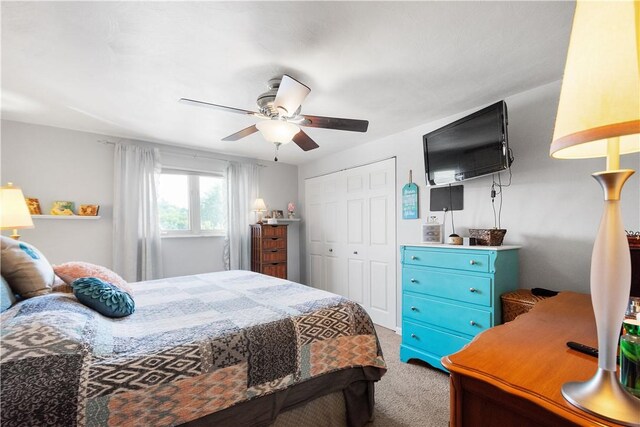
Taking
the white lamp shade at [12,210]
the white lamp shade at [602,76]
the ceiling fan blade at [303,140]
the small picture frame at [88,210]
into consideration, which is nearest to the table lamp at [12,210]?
the white lamp shade at [12,210]

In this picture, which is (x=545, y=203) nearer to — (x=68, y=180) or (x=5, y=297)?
(x=5, y=297)

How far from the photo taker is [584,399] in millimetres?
634

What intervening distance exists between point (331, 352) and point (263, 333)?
18.0 inches

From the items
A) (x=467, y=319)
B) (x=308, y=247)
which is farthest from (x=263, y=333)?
(x=308, y=247)

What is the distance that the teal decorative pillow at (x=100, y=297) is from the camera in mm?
1559

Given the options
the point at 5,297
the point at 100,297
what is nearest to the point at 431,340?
the point at 100,297

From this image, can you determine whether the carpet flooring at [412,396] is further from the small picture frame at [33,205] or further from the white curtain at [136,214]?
the small picture frame at [33,205]

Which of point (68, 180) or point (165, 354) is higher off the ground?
point (68, 180)

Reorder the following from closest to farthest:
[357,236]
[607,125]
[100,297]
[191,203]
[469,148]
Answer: [607,125]
[100,297]
[469,148]
[357,236]
[191,203]

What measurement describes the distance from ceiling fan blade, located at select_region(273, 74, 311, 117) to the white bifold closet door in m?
1.90

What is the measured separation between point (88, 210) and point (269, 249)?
91.1 inches

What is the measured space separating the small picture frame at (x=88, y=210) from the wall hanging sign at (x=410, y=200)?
148 inches

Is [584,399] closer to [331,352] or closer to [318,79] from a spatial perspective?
[331,352]

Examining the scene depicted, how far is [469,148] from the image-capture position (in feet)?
7.97
